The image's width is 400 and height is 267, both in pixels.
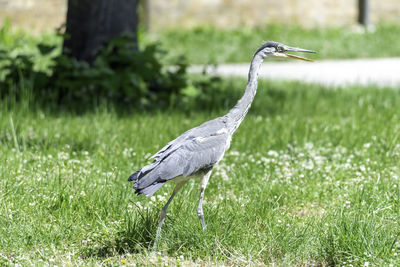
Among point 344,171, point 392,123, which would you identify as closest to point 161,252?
point 344,171

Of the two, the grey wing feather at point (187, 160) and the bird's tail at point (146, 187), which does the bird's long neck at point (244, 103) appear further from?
the bird's tail at point (146, 187)

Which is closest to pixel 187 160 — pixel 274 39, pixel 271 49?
pixel 271 49

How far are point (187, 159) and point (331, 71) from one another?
8760 mm

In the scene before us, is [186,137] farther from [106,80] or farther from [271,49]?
[106,80]

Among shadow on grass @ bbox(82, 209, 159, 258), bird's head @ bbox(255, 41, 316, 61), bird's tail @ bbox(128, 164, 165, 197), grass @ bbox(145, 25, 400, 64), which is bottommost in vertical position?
shadow on grass @ bbox(82, 209, 159, 258)

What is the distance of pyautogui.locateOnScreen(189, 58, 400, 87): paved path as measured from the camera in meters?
11.0

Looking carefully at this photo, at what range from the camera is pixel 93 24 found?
8.16m

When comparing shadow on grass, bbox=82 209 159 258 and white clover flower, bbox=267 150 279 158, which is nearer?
shadow on grass, bbox=82 209 159 258

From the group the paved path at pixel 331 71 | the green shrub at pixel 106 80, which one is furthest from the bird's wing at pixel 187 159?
the paved path at pixel 331 71

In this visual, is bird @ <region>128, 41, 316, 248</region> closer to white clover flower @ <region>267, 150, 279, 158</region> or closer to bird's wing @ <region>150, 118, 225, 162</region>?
bird's wing @ <region>150, 118, 225, 162</region>

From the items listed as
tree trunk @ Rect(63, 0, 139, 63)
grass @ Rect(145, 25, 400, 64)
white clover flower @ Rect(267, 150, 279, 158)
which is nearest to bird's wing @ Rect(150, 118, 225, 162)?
white clover flower @ Rect(267, 150, 279, 158)

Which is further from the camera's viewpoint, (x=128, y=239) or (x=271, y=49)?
(x=271, y=49)

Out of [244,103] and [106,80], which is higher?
[244,103]

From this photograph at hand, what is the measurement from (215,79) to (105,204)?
15.0 ft
